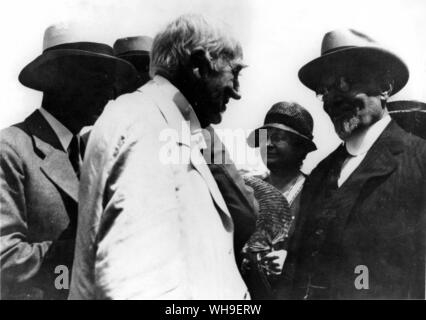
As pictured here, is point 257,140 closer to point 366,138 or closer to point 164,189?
point 366,138

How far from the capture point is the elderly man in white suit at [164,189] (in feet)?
9.17

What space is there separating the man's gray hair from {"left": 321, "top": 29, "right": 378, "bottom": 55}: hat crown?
1132 mm

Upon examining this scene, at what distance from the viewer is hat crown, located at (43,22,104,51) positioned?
4266 mm

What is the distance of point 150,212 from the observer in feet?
9.50

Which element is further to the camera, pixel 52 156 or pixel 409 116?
pixel 409 116

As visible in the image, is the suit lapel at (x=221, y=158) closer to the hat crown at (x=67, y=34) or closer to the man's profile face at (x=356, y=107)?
the man's profile face at (x=356, y=107)

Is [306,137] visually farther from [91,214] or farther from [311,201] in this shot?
[91,214]

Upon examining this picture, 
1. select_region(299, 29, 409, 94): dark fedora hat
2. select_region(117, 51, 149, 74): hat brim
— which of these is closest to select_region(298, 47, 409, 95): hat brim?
select_region(299, 29, 409, 94): dark fedora hat

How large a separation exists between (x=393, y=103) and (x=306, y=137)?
21.3 inches

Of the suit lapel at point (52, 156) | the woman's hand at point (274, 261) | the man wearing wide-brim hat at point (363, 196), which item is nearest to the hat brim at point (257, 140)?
the man wearing wide-brim hat at point (363, 196)

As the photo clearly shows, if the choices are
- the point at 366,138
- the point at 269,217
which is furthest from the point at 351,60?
the point at 269,217

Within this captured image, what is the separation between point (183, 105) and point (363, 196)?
1.37 metres

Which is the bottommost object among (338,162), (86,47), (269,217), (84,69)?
(269,217)

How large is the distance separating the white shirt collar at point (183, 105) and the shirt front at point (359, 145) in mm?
1171
